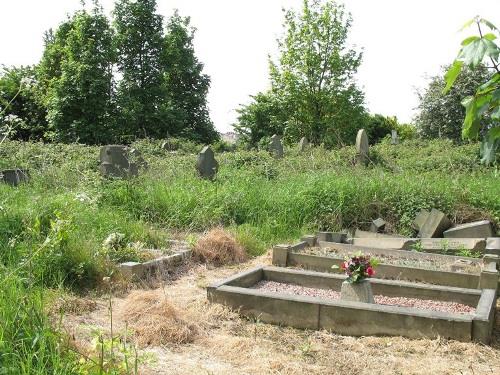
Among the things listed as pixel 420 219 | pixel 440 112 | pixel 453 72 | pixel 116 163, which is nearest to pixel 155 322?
pixel 453 72

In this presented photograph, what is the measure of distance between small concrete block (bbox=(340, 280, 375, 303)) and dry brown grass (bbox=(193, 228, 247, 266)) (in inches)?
107

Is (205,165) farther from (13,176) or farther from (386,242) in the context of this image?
(386,242)

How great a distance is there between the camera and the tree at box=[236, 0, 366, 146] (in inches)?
1080

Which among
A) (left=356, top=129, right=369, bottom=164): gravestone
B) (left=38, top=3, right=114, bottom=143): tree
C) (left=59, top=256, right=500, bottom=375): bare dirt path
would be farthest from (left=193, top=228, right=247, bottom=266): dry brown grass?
(left=38, top=3, right=114, bottom=143): tree

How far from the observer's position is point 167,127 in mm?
27734

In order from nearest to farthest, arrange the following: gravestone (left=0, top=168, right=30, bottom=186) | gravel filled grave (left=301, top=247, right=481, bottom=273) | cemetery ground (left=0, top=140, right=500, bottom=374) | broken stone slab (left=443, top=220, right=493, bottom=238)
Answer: cemetery ground (left=0, top=140, right=500, bottom=374), gravel filled grave (left=301, top=247, right=481, bottom=273), broken stone slab (left=443, top=220, right=493, bottom=238), gravestone (left=0, top=168, right=30, bottom=186)

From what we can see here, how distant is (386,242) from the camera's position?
8.45m

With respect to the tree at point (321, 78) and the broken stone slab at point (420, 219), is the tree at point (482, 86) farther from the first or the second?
the tree at point (321, 78)

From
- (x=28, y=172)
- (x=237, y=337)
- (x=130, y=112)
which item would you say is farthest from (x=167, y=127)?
(x=237, y=337)

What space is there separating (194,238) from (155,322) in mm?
3493

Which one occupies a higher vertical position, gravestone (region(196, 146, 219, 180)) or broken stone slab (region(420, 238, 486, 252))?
gravestone (region(196, 146, 219, 180))

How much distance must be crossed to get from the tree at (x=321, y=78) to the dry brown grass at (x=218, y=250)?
1963cm

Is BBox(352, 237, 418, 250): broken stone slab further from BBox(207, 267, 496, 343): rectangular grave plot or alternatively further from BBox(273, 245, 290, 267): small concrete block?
BBox(207, 267, 496, 343): rectangular grave plot

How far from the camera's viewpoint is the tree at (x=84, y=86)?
2445 cm
